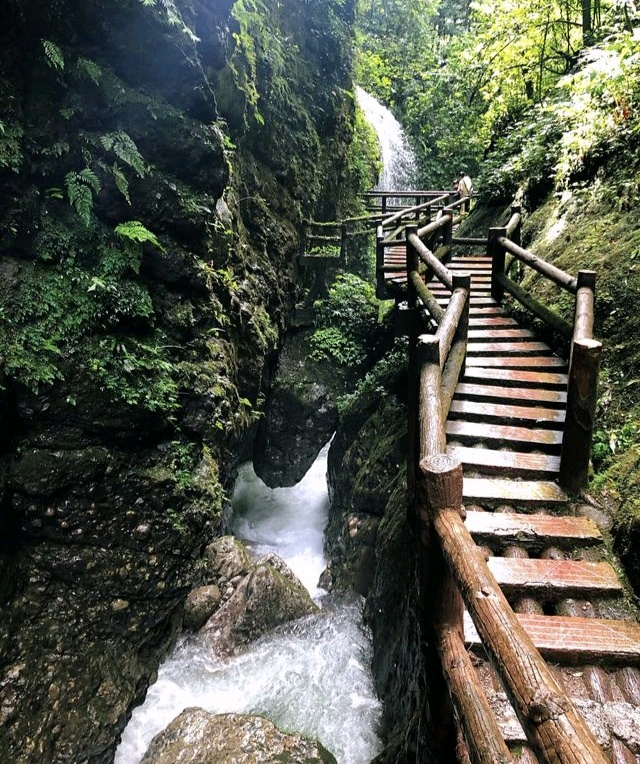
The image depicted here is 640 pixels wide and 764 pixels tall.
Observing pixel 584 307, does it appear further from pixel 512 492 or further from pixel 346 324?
pixel 346 324

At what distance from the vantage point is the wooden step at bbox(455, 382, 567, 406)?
14.7ft

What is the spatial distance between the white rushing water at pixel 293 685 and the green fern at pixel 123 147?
6583 mm

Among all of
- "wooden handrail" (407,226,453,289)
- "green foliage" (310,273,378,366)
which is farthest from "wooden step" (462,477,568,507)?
"green foliage" (310,273,378,366)

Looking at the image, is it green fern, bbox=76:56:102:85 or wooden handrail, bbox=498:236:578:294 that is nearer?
wooden handrail, bbox=498:236:578:294

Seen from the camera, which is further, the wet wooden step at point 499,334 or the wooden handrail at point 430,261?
the wet wooden step at point 499,334

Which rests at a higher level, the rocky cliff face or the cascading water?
the rocky cliff face

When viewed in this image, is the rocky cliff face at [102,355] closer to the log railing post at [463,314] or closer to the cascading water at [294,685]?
the cascading water at [294,685]

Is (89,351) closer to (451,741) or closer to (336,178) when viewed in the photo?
(451,741)

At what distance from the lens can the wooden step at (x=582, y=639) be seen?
2496 mm

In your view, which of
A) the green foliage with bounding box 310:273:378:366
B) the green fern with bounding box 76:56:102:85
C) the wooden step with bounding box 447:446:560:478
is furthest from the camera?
the green foliage with bounding box 310:273:378:366

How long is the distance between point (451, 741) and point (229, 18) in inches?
359

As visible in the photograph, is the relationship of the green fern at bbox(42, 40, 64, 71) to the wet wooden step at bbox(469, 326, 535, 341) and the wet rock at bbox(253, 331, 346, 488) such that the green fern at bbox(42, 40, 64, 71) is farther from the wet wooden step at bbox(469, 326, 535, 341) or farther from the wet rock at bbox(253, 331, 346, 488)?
the wet rock at bbox(253, 331, 346, 488)

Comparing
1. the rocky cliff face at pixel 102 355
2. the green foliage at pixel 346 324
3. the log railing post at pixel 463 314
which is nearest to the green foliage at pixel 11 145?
the rocky cliff face at pixel 102 355

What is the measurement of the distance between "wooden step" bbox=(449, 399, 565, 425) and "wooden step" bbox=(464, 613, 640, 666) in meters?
1.87
